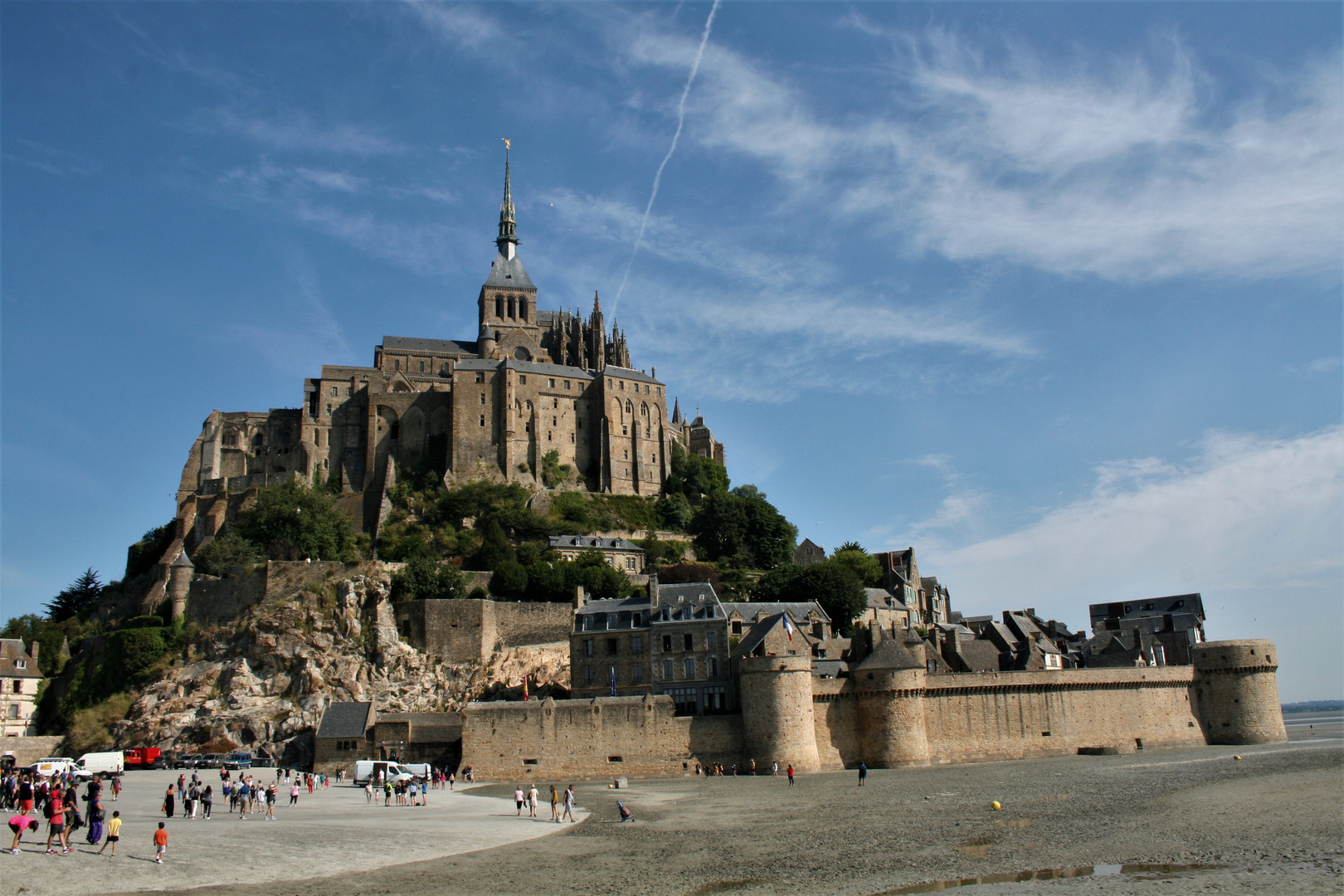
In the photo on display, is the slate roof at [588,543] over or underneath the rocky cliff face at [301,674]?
over

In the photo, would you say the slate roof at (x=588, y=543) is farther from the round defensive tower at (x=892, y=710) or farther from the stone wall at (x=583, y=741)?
the round defensive tower at (x=892, y=710)

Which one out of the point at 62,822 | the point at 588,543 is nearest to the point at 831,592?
the point at 588,543

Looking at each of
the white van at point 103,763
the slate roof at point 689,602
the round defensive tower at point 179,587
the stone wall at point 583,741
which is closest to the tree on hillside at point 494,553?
the slate roof at point 689,602

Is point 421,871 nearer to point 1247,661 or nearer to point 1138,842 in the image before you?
point 1138,842

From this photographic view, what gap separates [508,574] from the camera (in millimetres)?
59406

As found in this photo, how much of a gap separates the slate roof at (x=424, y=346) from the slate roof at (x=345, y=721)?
177ft

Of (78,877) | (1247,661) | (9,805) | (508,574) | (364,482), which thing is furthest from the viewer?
(364,482)

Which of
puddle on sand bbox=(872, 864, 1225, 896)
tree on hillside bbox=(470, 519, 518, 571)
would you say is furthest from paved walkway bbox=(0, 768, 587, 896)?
tree on hillside bbox=(470, 519, 518, 571)

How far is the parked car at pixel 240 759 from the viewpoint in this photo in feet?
147

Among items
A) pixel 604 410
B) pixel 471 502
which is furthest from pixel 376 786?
pixel 604 410

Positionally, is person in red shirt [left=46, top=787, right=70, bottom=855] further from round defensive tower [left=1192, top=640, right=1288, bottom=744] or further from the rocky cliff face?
round defensive tower [left=1192, top=640, right=1288, bottom=744]

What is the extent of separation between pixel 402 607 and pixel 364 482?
30066mm

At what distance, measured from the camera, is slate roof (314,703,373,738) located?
44.5 meters

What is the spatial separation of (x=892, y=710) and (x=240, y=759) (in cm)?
2885
